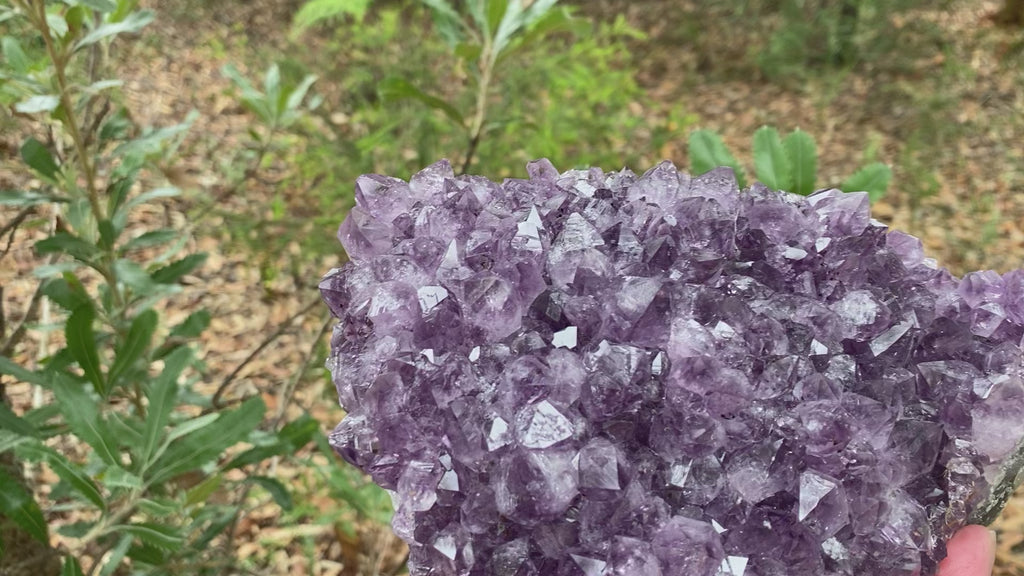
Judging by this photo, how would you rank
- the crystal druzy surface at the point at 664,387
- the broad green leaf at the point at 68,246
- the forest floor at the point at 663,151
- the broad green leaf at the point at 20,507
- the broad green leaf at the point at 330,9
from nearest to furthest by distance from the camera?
1. the crystal druzy surface at the point at 664,387
2. the broad green leaf at the point at 20,507
3. the broad green leaf at the point at 68,246
4. the forest floor at the point at 663,151
5. the broad green leaf at the point at 330,9

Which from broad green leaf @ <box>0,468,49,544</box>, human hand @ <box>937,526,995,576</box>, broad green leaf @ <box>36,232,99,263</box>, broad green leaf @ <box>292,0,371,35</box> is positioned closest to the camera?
human hand @ <box>937,526,995,576</box>

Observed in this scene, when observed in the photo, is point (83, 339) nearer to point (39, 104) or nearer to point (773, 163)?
point (39, 104)

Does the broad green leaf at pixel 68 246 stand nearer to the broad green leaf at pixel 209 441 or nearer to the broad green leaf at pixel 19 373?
the broad green leaf at pixel 19 373

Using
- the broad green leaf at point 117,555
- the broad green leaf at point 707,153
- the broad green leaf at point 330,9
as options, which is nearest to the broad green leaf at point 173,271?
the broad green leaf at point 117,555

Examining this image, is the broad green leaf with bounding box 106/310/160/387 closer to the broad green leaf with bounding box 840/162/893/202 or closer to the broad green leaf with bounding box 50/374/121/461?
the broad green leaf with bounding box 50/374/121/461

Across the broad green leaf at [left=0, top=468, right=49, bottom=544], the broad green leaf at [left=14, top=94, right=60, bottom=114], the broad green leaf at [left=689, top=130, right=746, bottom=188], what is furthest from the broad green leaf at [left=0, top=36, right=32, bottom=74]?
the broad green leaf at [left=689, top=130, right=746, bottom=188]

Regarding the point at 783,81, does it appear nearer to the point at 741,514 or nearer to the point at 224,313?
the point at 224,313

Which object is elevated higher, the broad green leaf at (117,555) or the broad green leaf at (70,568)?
the broad green leaf at (70,568)
